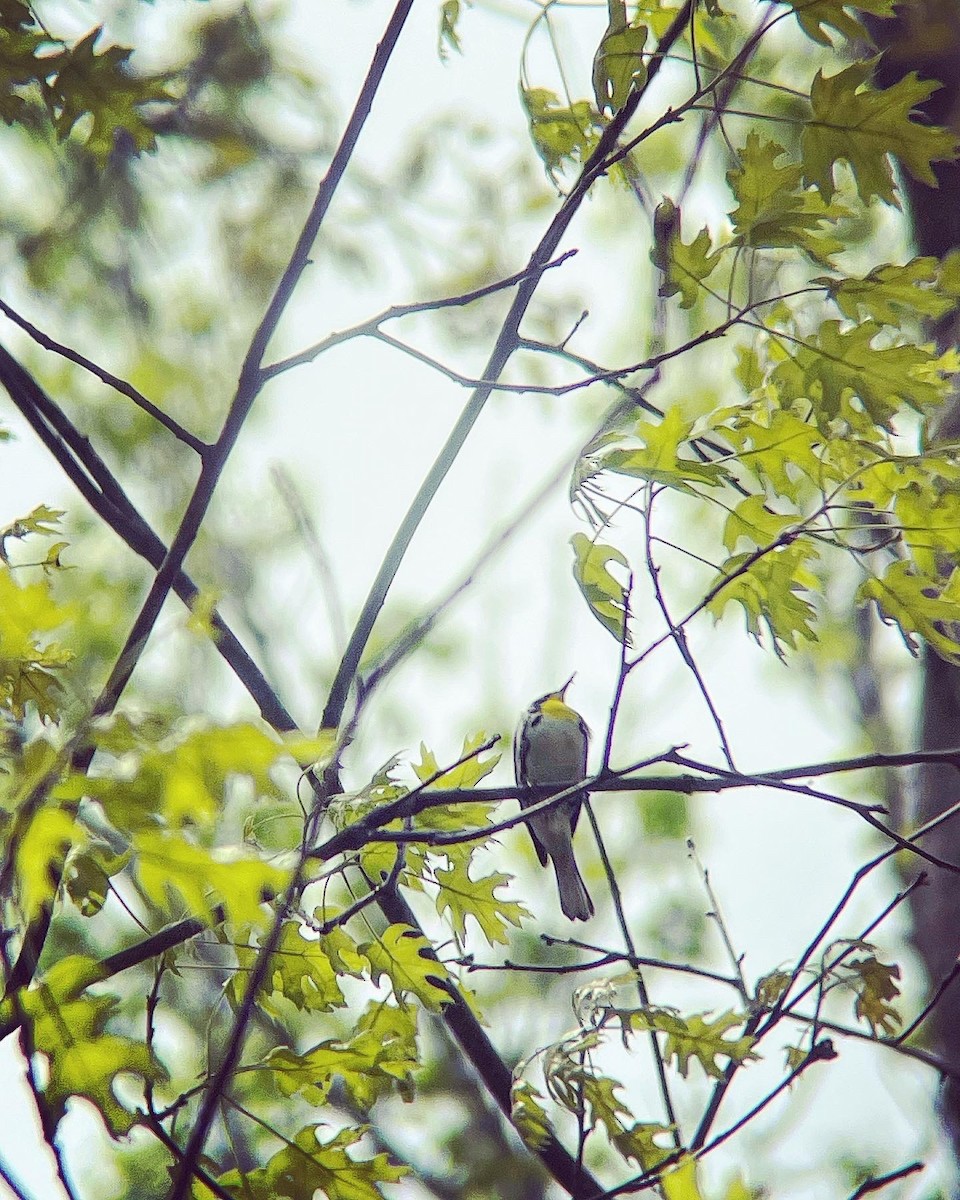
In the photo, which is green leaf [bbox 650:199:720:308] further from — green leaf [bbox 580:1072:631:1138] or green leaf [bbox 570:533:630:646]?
green leaf [bbox 580:1072:631:1138]

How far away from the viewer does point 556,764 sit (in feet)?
14.6

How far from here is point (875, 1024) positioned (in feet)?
6.07

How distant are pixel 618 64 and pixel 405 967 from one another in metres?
1.49

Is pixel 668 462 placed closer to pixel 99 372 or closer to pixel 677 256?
pixel 677 256

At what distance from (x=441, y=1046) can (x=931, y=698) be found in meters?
2.89

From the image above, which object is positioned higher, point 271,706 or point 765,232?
point 765,232

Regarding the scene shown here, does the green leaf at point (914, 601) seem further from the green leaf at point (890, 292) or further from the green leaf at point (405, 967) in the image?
the green leaf at point (405, 967)

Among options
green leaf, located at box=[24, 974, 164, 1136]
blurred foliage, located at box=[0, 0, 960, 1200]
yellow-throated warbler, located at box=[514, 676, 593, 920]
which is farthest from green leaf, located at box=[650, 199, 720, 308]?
yellow-throated warbler, located at box=[514, 676, 593, 920]

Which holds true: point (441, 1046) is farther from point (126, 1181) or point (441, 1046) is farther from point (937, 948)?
point (937, 948)

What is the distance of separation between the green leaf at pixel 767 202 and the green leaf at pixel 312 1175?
1524 mm

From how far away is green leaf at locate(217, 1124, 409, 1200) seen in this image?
67.2 inches

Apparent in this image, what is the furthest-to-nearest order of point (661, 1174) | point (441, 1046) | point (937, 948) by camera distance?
1. point (441, 1046)
2. point (937, 948)
3. point (661, 1174)

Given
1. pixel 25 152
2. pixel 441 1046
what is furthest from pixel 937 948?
pixel 25 152

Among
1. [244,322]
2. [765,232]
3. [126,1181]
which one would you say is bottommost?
[126,1181]
